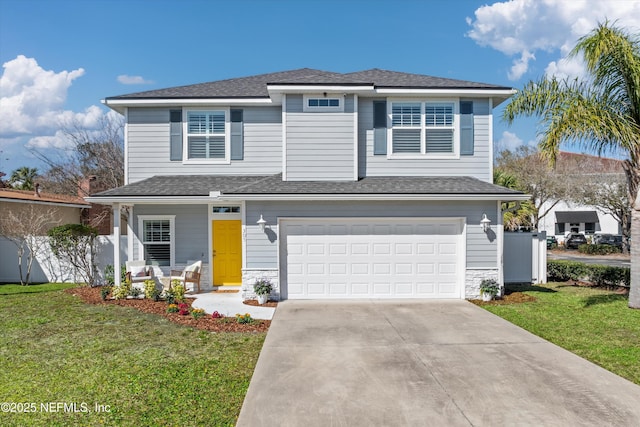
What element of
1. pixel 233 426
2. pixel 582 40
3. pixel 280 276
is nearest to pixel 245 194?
pixel 280 276

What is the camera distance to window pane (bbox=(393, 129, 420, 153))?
12.1 metres

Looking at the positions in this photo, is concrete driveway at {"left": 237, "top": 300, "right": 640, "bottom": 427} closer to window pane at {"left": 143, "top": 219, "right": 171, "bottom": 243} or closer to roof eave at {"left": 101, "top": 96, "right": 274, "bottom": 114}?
window pane at {"left": 143, "top": 219, "right": 171, "bottom": 243}

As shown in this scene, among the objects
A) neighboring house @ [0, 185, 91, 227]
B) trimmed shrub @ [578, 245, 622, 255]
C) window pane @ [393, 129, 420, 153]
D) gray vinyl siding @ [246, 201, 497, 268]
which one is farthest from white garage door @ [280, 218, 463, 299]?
trimmed shrub @ [578, 245, 622, 255]

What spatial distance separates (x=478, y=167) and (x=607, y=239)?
27.5 m

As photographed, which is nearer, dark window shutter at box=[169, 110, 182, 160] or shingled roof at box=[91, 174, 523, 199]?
shingled roof at box=[91, 174, 523, 199]

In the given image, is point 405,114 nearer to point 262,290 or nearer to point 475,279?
point 475,279

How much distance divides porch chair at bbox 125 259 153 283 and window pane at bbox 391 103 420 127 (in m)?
8.68

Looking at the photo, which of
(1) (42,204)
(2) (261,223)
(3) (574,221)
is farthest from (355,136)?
(3) (574,221)

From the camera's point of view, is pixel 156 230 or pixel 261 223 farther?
pixel 156 230

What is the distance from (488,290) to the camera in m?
10.7

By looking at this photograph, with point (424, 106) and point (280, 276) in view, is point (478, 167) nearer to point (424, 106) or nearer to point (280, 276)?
point (424, 106)

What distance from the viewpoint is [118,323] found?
27.8ft

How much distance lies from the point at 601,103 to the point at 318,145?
7.34 m

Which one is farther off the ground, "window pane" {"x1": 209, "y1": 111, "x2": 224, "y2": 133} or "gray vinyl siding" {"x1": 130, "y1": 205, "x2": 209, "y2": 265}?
"window pane" {"x1": 209, "y1": 111, "x2": 224, "y2": 133}
